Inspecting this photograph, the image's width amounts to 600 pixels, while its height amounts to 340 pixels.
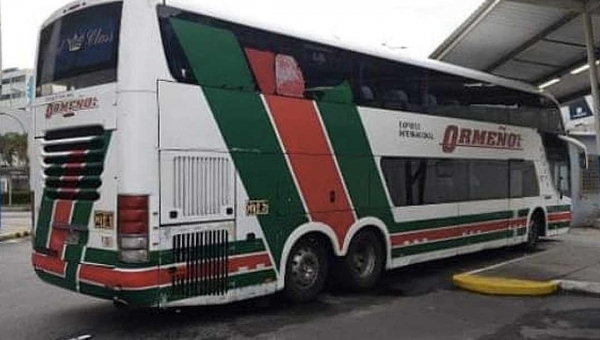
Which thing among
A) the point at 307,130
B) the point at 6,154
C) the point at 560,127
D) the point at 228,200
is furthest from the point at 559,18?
the point at 6,154

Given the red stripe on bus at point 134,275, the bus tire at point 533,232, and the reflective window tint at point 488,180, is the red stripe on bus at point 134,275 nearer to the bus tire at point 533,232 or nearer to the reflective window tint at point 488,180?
the reflective window tint at point 488,180

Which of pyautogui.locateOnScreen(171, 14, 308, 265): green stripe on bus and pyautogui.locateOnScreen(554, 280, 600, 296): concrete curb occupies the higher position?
pyautogui.locateOnScreen(171, 14, 308, 265): green stripe on bus

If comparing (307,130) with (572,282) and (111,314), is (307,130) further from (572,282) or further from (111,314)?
(572,282)

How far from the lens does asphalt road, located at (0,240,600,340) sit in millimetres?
7836

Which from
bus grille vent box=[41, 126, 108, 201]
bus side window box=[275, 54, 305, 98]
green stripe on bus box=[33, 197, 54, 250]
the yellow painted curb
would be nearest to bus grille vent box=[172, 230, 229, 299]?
bus grille vent box=[41, 126, 108, 201]

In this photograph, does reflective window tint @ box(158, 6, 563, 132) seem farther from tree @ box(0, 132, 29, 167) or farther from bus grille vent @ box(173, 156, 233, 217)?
tree @ box(0, 132, 29, 167)

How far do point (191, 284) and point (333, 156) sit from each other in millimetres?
2960

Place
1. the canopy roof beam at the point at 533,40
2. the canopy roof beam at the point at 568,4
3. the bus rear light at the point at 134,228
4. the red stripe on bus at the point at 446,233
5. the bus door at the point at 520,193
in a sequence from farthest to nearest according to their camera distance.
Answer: the canopy roof beam at the point at 533,40
the canopy roof beam at the point at 568,4
the bus door at the point at 520,193
the red stripe on bus at the point at 446,233
the bus rear light at the point at 134,228

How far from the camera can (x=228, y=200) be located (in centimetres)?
830

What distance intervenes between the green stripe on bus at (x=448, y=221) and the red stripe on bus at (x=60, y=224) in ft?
15.8

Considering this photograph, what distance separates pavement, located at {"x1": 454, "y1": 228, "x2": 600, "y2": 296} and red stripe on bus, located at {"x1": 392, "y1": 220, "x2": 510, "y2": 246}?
703 millimetres

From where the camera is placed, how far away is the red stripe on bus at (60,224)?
8.24m

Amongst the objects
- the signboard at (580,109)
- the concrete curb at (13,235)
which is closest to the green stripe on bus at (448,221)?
the concrete curb at (13,235)

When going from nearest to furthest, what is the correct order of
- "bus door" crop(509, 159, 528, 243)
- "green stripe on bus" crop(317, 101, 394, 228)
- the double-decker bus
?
the double-decker bus < "green stripe on bus" crop(317, 101, 394, 228) < "bus door" crop(509, 159, 528, 243)
